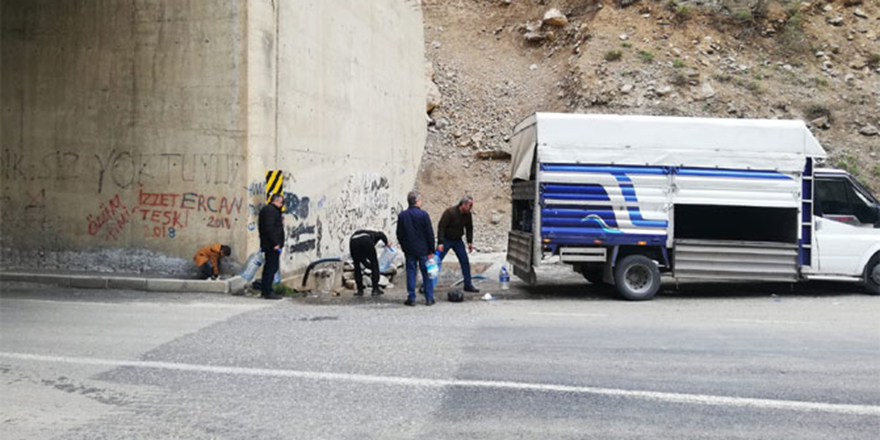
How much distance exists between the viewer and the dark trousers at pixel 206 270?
1179 centimetres

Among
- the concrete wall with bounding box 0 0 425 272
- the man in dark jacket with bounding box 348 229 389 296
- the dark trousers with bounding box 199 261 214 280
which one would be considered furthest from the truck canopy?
the dark trousers with bounding box 199 261 214 280

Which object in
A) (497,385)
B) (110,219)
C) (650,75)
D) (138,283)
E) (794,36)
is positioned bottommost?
(497,385)

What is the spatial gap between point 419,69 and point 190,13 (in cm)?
1182

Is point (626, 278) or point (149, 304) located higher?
point (626, 278)

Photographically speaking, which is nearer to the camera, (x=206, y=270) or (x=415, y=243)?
(x=415, y=243)

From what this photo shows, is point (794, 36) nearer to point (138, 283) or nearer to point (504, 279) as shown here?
point (504, 279)

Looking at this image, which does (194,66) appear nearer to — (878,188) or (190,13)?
(190,13)

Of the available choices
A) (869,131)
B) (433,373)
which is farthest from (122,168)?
(869,131)

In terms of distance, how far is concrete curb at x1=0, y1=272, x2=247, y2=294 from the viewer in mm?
11625

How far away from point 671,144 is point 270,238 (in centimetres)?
673

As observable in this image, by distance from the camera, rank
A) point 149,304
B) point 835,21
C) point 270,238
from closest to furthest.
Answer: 1. point 149,304
2. point 270,238
3. point 835,21

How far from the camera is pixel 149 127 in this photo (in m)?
12.4

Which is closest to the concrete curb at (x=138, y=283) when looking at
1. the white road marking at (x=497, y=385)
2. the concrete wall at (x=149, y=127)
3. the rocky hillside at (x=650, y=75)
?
the concrete wall at (x=149, y=127)

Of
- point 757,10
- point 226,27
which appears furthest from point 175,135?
point 757,10
